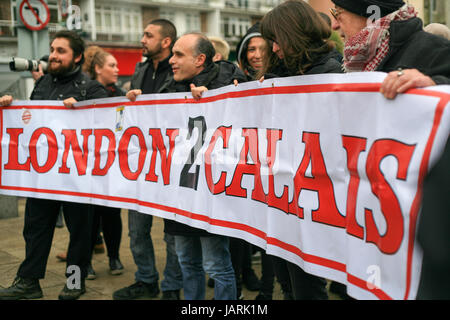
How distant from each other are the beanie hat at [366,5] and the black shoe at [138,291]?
2.87 m

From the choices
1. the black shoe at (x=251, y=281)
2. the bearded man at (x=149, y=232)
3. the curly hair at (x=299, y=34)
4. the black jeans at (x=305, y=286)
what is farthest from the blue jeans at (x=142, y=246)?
the curly hair at (x=299, y=34)

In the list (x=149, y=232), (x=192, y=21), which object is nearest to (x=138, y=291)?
(x=149, y=232)

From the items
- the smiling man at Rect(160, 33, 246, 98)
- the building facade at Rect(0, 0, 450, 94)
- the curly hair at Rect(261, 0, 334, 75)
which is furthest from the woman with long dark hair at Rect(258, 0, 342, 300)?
the building facade at Rect(0, 0, 450, 94)

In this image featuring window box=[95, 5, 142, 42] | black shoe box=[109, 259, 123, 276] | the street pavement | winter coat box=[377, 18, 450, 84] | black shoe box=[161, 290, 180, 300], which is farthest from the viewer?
window box=[95, 5, 142, 42]

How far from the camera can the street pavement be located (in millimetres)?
4524

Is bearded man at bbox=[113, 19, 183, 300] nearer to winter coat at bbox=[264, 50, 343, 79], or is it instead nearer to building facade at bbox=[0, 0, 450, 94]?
winter coat at bbox=[264, 50, 343, 79]

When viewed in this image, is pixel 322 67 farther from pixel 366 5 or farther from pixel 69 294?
pixel 69 294

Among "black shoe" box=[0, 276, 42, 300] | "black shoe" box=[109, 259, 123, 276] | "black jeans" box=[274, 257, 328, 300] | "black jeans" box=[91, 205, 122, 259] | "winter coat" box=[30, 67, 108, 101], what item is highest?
"winter coat" box=[30, 67, 108, 101]

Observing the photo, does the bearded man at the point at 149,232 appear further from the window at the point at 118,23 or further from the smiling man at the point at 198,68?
the window at the point at 118,23

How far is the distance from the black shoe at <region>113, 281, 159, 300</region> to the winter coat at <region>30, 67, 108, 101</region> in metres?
1.64

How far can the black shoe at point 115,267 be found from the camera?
5035mm

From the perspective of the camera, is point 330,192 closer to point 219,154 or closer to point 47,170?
point 219,154
